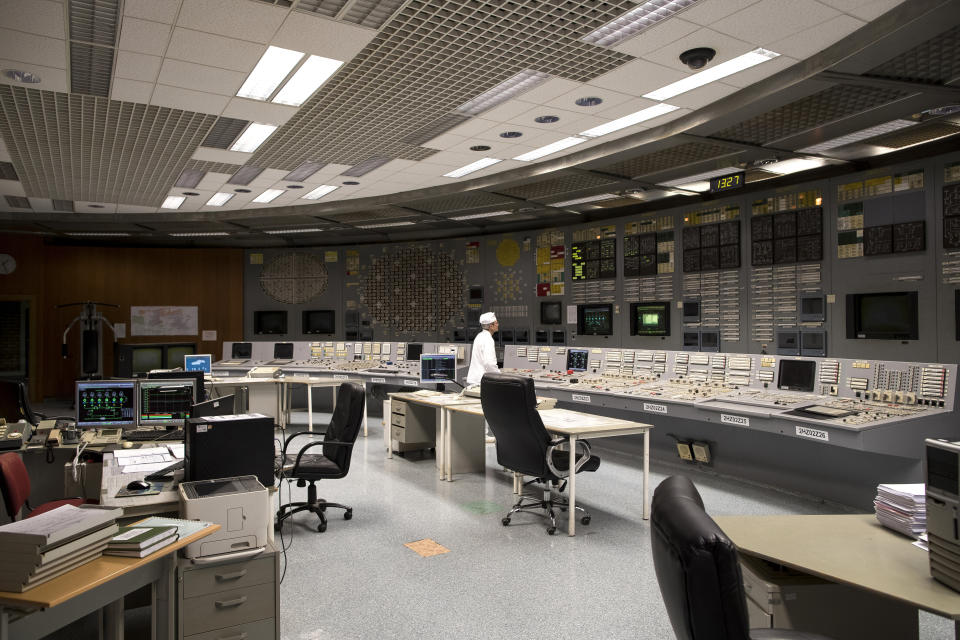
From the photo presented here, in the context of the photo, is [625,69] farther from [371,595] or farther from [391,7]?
[371,595]

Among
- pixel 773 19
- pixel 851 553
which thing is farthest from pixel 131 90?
pixel 851 553

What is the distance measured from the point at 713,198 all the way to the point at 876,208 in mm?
1589

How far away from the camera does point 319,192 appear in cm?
737

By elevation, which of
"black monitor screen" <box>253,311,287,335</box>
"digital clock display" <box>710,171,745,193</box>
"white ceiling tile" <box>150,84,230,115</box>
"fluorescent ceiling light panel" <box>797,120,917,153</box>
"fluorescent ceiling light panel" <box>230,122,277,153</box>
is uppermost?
"fluorescent ceiling light panel" <box>230,122,277,153</box>

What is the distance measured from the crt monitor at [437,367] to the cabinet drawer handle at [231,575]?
5.16 metres

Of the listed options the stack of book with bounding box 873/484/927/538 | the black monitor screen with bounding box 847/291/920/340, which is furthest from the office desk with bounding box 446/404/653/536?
the black monitor screen with bounding box 847/291/920/340

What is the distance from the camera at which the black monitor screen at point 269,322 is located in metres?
10.8

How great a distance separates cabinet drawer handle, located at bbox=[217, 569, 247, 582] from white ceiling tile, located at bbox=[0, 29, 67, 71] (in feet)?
9.62

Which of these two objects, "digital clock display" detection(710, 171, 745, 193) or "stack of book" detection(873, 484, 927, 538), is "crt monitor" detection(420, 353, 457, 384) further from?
"stack of book" detection(873, 484, 927, 538)

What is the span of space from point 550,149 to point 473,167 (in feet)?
3.13

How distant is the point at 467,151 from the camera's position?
215 inches

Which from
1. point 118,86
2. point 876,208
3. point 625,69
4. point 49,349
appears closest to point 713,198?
point 876,208

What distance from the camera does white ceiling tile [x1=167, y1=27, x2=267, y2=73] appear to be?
3258 millimetres

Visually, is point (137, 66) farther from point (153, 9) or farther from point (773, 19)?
point (773, 19)
